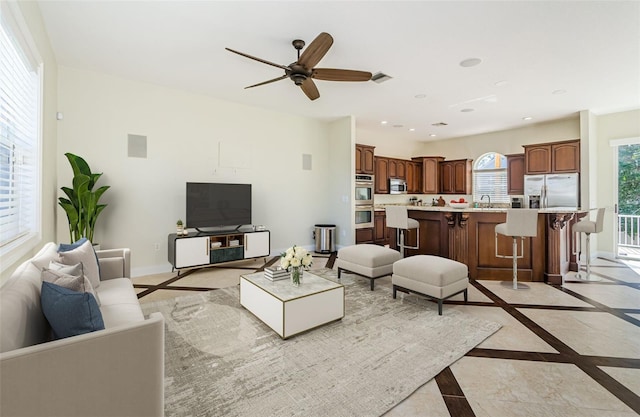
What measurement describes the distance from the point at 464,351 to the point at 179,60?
4.44 m

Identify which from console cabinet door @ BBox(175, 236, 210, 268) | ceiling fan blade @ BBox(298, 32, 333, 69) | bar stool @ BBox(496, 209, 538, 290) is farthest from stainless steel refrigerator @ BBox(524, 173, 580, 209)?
console cabinet door @ BBox(175, 236, 210, 268)

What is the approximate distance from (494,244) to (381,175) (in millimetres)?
3655

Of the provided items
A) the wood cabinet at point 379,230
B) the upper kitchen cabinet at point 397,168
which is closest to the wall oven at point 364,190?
the wood cabinet at point 379,230

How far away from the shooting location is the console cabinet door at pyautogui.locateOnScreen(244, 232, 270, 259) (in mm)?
5062

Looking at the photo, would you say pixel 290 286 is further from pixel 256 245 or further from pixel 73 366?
pixel 256 245

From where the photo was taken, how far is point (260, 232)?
5.25 m

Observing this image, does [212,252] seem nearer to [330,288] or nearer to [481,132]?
[330,288]

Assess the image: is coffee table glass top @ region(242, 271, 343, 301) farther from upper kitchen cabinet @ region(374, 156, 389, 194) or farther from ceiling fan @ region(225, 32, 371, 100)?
upper kitchen cabinet @ region(374, 156, 389, 194)

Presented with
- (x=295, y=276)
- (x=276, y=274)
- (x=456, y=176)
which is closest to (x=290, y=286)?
(x=295, y=276)

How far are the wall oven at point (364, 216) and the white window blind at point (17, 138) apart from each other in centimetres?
535

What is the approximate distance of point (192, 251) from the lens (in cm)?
447

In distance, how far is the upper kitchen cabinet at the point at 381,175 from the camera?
7445 mm

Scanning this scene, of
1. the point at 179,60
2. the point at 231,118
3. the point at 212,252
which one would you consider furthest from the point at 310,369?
the point at 231,118

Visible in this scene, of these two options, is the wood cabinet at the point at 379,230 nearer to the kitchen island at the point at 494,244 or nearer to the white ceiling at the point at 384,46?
the kitchen island at the point at 494,244
